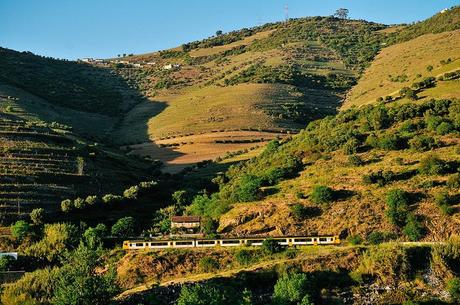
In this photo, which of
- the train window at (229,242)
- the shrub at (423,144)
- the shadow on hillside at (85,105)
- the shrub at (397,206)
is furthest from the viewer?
the shadow on hillside at (85,105)

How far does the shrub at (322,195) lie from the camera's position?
65.8 metres

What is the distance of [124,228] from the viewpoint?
68375 millimetres

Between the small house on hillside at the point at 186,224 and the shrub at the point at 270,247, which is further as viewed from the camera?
the small house on hillside at the point at 186,224

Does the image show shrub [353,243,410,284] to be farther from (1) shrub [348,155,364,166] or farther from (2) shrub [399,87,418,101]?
(2) shrub [399,87,418,101]

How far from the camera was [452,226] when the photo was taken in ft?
196

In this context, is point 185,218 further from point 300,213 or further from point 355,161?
point 355,161

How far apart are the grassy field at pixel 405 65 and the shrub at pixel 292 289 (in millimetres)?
78603

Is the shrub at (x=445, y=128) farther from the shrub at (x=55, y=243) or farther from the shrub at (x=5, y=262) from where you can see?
the shrub at (x=5, y=262)

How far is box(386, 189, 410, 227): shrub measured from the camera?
202 feet

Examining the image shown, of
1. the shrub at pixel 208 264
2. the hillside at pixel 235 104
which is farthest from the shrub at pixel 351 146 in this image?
the hillside at pixel 235 104

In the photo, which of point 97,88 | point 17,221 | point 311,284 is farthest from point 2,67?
point 311,284

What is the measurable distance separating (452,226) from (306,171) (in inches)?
798

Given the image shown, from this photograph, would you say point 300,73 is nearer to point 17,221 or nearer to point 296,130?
point 296,130

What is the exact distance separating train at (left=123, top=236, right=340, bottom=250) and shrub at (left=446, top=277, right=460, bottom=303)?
37.1 feet
